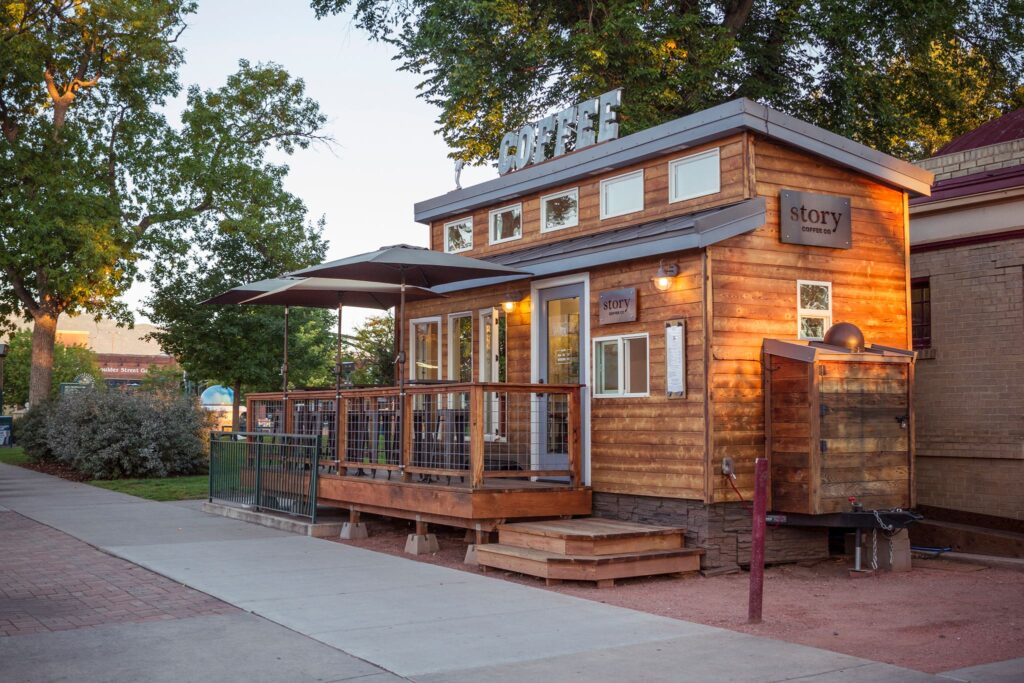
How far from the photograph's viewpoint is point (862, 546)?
35.0 ft

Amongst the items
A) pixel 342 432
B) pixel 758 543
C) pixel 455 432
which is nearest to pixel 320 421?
pixel 342 432

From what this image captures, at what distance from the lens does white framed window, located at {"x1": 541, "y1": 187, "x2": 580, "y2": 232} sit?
13102mm

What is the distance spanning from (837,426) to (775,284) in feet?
5.40

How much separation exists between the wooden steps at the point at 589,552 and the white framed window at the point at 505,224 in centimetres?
497

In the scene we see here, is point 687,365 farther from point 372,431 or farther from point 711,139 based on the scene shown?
point 372,431

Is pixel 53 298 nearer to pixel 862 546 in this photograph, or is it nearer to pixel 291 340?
pixel 291 340

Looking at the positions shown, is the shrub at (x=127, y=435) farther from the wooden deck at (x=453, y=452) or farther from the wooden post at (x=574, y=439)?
the wooden post at (x=574, y=439)

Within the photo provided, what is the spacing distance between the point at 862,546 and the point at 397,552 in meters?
5.06

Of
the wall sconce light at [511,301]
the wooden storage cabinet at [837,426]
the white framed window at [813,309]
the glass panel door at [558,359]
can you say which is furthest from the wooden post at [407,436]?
the white framed window at [813,309]

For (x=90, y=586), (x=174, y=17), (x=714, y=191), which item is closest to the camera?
(x=90, y=586)

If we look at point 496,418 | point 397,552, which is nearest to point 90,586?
point 397,552

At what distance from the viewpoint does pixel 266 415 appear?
15742 mm

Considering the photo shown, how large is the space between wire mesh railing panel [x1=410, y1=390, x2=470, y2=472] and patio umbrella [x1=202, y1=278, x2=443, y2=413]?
152 cm

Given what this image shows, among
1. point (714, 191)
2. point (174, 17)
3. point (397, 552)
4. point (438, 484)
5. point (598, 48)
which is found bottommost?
point (397, 552)
